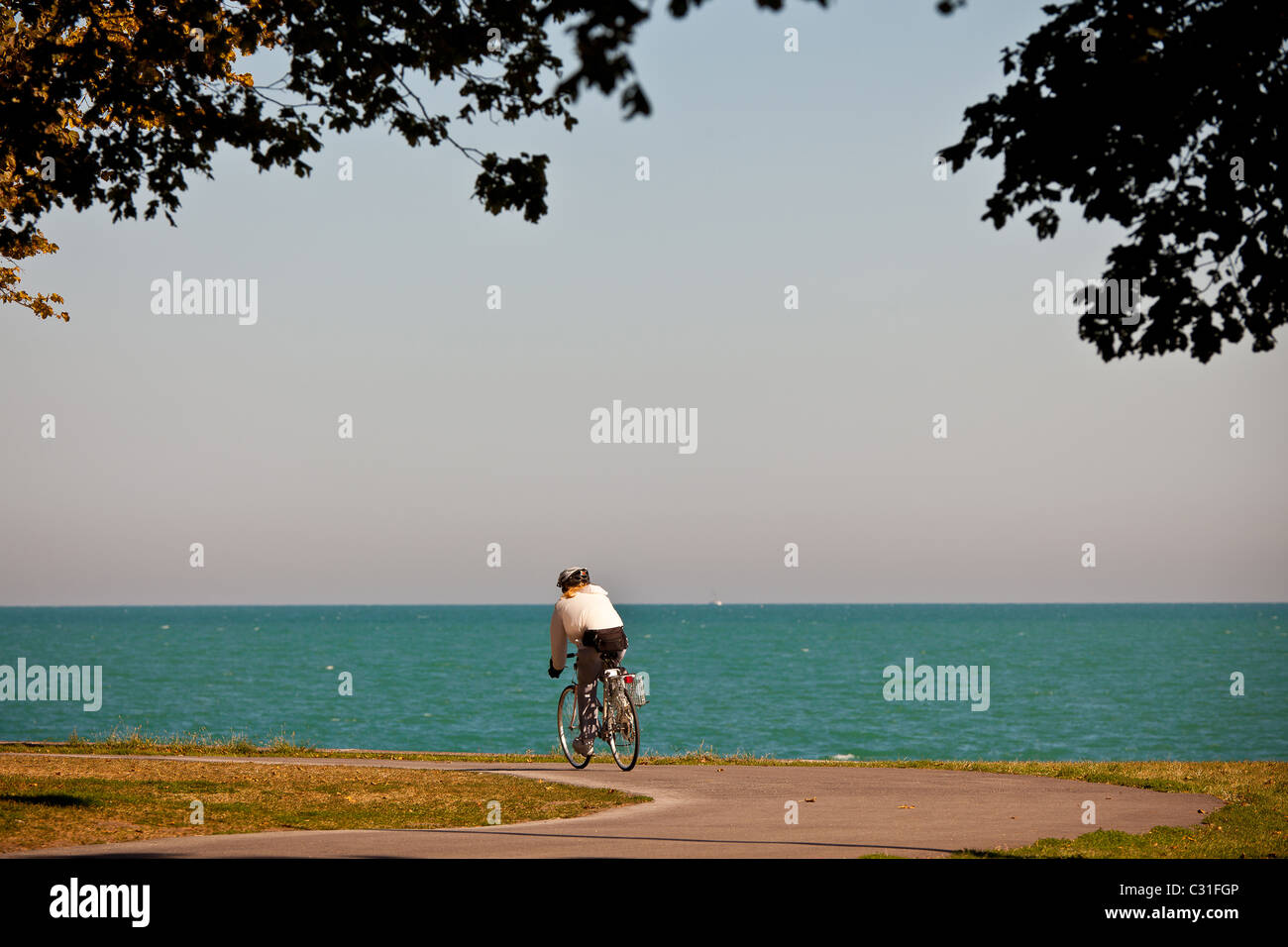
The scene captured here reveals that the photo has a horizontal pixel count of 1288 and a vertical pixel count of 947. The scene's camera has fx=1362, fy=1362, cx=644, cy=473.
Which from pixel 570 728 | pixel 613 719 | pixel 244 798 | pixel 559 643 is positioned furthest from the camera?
pixel 570 728

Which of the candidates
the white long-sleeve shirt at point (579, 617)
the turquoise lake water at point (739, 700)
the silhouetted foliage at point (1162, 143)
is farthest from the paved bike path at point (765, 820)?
the turquoise lake water at point (739, 700)

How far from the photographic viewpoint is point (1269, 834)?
10516 millimetres

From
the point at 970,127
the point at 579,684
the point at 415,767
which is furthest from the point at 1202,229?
the point at 415,767

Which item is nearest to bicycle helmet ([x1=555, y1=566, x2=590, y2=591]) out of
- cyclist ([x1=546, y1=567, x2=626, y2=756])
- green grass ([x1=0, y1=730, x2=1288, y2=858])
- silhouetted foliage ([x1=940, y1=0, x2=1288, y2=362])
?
cyclist ([x1=546, y1=567, x2=626, y2=756])

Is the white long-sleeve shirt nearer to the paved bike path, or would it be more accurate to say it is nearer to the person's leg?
the person's leg

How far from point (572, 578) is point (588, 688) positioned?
1.22 meters

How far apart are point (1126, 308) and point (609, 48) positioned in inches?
188

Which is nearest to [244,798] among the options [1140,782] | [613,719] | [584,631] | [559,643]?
[559,643]

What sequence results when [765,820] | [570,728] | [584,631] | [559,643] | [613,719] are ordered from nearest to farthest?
[765,820], [584,631], [559,643], [613,719], [570,728]

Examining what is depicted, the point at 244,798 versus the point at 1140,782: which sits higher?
the point at 244,798

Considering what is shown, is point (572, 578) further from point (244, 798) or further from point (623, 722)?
point (244, 798)

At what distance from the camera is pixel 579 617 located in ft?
46.2

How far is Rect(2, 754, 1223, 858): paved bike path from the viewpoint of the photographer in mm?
9328
